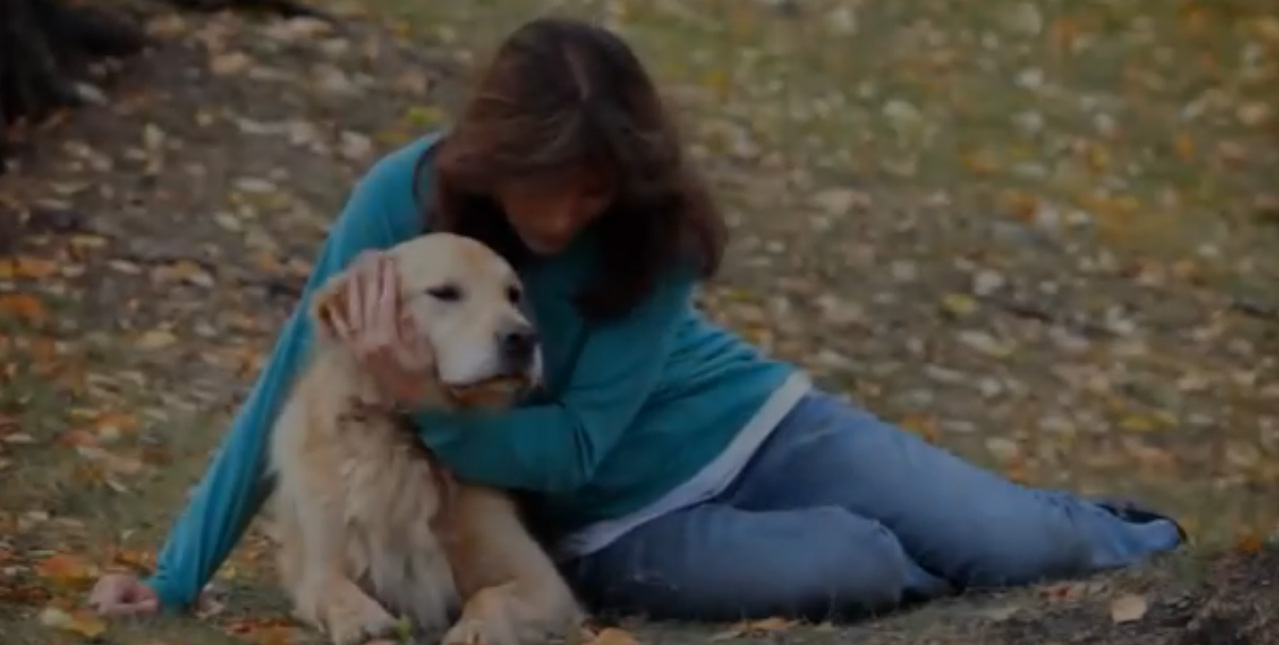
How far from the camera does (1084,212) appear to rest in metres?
11.1

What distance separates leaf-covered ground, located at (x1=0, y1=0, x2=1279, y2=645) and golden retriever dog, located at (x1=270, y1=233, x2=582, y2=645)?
8.4 inches

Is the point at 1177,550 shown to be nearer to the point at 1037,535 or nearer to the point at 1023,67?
the point at 1037,535

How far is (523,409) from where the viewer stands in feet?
15.4

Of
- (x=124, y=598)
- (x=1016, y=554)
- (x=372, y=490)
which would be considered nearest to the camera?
(x=372, y=490)

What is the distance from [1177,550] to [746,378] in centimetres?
95

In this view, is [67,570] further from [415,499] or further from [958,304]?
[958,304]

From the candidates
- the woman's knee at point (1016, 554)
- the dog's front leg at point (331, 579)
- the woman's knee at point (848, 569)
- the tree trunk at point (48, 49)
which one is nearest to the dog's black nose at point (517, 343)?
the dog's front leg at point (331, 579)

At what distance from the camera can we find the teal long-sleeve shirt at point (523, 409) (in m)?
4.71

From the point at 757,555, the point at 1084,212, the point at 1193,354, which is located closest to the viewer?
the point at 757,555

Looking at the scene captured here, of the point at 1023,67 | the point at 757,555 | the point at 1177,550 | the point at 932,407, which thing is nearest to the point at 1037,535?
the point at 1177,550

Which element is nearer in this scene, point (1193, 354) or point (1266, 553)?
point (1266, 553)

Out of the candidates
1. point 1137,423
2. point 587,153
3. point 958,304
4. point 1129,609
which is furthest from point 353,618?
point 958,304

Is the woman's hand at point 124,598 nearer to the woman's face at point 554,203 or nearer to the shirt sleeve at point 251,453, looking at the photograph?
the shirt sleeve at point 251,453

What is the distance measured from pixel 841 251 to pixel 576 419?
5.47 meters
